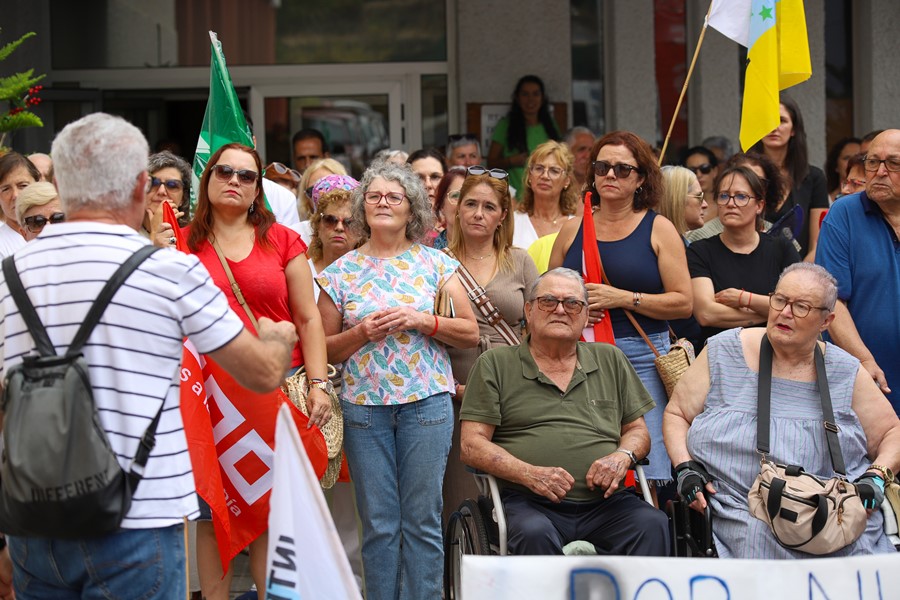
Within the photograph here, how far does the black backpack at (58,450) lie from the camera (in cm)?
266

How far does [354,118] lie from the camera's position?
11.3m

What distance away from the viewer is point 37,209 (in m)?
5.29

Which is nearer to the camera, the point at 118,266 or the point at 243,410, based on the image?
the point at 118,266

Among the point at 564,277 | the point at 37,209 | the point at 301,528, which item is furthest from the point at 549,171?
the point at 301,528

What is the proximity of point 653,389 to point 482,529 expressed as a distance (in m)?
1.23

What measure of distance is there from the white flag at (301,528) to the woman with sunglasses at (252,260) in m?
1.33

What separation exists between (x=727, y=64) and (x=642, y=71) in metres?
0.76

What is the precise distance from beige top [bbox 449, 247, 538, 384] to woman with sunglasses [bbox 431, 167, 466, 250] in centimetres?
62

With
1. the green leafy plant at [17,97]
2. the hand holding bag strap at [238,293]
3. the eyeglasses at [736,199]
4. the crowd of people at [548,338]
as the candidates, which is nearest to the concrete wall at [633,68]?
the crowd of people at [548,338]

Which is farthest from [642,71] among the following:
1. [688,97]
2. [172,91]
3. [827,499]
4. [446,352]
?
[827,499]

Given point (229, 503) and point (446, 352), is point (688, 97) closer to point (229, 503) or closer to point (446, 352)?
point (446, 352)

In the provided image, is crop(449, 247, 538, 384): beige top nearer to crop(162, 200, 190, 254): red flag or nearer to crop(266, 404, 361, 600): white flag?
crop(162, 200, 190, 254): red flag

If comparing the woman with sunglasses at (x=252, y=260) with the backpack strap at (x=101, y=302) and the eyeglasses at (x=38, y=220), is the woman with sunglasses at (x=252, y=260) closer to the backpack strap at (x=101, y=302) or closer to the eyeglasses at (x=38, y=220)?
the eyeglasses at (x=38, y=220)

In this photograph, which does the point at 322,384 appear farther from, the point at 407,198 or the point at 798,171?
the point at 798,171
